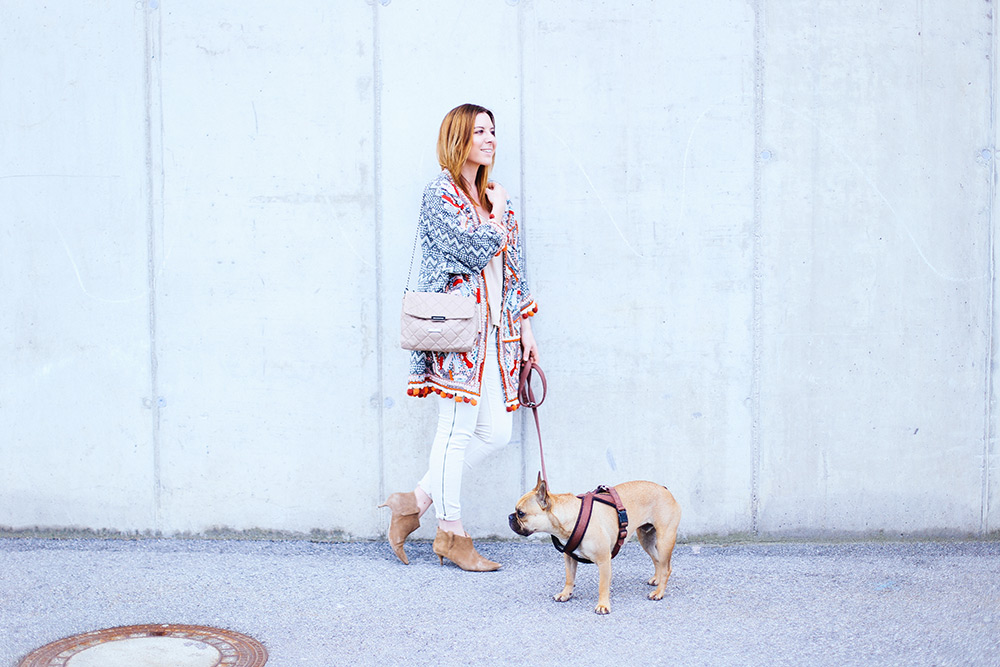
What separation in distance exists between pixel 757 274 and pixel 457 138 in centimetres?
156

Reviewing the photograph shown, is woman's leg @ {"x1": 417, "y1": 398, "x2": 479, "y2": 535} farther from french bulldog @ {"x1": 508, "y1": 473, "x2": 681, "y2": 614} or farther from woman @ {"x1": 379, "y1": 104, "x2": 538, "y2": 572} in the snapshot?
french bulldog @ {"x1": 508, "y1": 473, "x2": 681, "y2": 614}

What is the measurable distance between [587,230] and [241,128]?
169cm

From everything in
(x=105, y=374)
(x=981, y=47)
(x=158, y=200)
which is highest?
(x=981, y=47)

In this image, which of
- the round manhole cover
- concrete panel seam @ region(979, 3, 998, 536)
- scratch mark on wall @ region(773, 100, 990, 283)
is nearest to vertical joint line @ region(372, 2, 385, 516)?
the round manhole cover

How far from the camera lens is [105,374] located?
4773mm

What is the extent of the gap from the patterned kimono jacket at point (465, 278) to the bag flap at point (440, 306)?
0.13 meters

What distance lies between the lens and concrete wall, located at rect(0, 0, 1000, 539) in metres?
4.60

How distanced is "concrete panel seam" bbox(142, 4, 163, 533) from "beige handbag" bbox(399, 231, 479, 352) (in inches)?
56.5

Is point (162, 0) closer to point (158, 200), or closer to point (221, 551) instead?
point (158, 200)

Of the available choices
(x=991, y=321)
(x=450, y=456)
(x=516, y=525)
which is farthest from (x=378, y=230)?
(x=991, y=321)

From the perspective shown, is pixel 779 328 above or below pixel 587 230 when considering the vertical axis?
below

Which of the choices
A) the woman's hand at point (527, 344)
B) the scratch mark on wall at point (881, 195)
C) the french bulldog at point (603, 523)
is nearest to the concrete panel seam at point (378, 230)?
the woman's hand at point (527, 344)

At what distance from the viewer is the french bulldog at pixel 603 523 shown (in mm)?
3719

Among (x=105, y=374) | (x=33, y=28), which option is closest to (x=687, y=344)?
(x=105, y=374)
